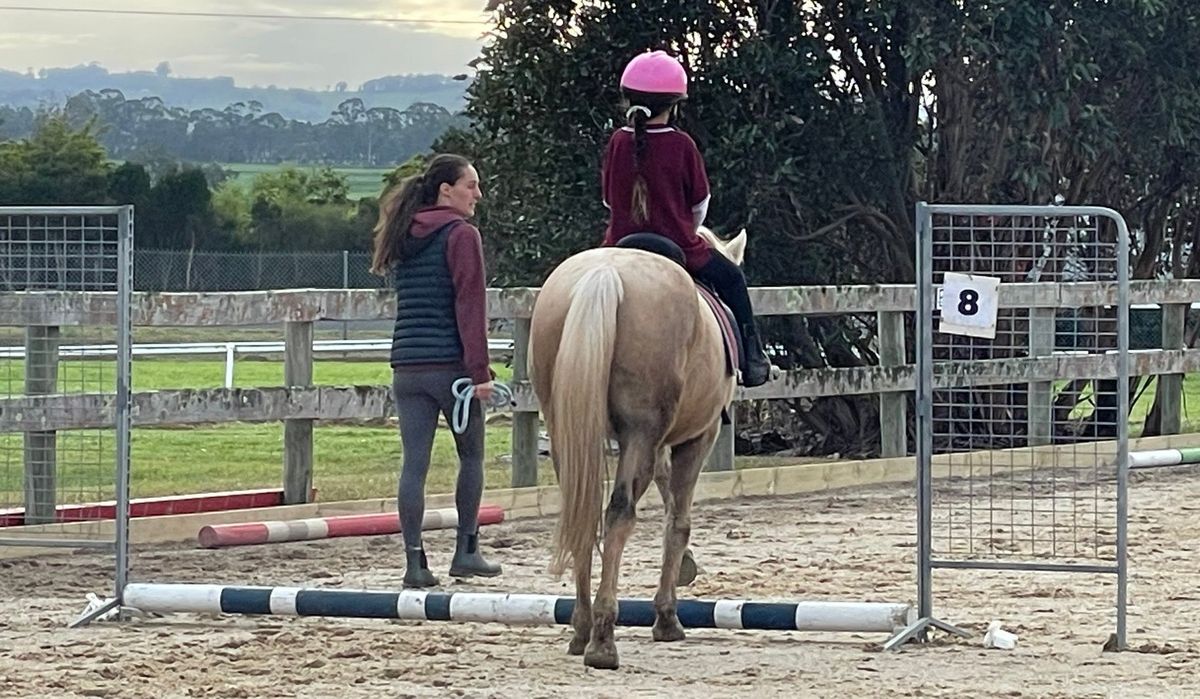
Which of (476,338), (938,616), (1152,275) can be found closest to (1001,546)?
(938,616)

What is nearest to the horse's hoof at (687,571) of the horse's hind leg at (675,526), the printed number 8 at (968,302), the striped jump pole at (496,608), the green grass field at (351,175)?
the horse's hind leg at (675,526)

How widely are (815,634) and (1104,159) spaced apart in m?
9.41

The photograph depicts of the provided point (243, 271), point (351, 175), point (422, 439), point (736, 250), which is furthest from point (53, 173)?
point (736, 250)

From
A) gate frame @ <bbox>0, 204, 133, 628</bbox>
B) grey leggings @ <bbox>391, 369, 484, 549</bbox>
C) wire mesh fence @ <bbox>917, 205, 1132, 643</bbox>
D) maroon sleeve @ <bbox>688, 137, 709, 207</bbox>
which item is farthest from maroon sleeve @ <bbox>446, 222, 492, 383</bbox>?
wire mesh fence @ <bbox>917, 205, 1132, 643</bbox>

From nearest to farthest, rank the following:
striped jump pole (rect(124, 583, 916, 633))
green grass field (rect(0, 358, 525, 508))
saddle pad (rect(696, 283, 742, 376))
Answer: striped jump pole (rect(124, 583, 916, 633)) → saddle pad (rect(696, 283, 742, 376)) → green grass field (rect(0, 358, 525, 508))

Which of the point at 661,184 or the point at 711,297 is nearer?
the point at 661,184

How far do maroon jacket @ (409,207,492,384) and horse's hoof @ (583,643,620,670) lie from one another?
1.99 meters

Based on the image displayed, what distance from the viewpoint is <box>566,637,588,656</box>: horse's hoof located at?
6562mm

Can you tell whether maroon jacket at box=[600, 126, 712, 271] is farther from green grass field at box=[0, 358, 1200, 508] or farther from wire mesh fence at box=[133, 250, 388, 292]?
wire mesh fence at box=[133, 250, 388, 292]

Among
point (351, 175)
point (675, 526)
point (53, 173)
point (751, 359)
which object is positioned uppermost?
point (351, 175)

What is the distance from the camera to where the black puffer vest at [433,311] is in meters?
8.27

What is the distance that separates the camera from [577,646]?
21.6ft

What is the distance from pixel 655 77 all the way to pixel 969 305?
146 centimetres

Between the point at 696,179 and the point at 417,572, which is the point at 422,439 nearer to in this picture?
the point at 417,572
